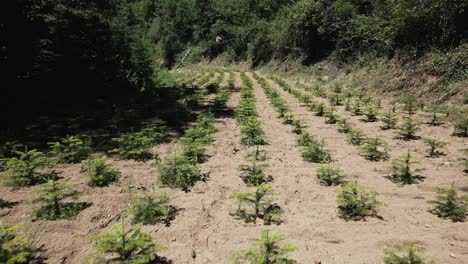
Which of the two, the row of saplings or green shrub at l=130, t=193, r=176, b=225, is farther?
green shrub at l=130, t=193, r=176, b=225

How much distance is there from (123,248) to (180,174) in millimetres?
2602

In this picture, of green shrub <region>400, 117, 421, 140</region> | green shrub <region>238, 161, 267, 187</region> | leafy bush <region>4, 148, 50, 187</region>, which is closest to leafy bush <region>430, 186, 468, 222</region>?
green shrub <region>238, 161, 267, 187</region>

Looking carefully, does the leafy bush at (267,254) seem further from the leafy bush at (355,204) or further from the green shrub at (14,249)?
the green shrub at (14,249)

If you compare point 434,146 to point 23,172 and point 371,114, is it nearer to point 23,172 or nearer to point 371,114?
point 371,114

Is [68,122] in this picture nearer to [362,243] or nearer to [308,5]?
[362,243]

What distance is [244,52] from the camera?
45.0 metres

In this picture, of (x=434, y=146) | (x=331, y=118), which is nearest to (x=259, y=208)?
(x=434, y=146)

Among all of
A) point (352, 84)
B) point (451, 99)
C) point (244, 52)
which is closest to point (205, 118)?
point (451, 99)

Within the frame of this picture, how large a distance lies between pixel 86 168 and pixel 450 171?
753 cm

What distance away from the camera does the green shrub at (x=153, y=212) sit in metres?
4.89

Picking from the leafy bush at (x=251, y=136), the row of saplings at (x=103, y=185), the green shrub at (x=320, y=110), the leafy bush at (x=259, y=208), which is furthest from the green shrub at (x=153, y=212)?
the green shrub at (x=320, y=110)

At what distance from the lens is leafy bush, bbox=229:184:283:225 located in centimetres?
494

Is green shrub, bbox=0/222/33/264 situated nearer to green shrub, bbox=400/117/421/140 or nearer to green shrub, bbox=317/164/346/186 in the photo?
green shrub, bbox=317/164/346/186

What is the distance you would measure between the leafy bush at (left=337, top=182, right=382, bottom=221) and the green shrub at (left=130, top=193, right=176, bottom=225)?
8.83 ft
